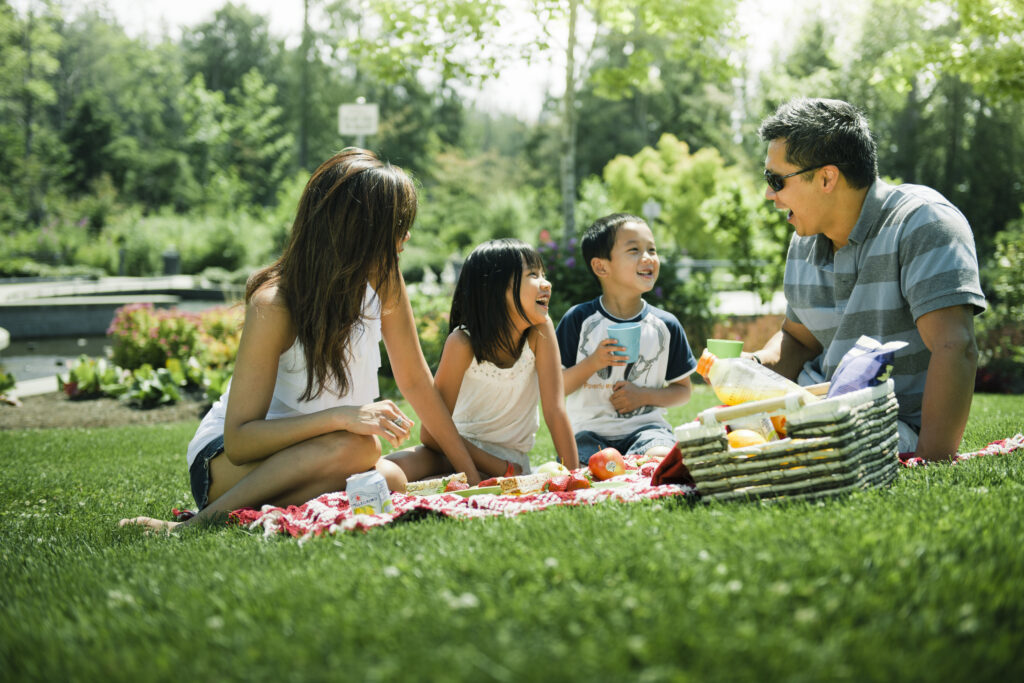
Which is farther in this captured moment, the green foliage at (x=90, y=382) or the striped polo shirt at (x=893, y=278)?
the green foliage at (x=90, y=382)

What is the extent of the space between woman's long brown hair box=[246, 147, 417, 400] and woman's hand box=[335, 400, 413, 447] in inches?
9.0

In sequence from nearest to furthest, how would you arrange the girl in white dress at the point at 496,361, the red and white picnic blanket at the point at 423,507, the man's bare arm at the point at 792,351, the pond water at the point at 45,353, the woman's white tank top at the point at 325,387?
the red and white picnic blanket at the point at 423,507 < the woman's white tank top at the point at 325,387 < the girl in white dress at the point at 496,361 < the man's bare arm at the point at 792,351 < the pond water at the point at 45,353

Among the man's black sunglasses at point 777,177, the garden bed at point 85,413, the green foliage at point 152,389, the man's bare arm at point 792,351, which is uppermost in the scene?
the man's black sunglasses at point 777,177

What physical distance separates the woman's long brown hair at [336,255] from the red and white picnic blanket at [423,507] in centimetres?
52

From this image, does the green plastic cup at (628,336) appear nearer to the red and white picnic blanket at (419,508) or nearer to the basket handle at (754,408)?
the red and white picnic blanket at (419,508)

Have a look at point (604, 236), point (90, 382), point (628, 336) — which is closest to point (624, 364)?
point (628, 336)

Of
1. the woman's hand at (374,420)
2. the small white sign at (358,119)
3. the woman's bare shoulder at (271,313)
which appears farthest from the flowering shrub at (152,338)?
the woman's hand at (374,420)

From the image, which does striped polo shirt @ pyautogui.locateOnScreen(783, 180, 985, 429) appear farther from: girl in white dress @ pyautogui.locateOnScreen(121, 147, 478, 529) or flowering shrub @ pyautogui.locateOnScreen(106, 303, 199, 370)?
flowering shrub @ pyautogui.locateOnScreen(106, 303, 199, 370)

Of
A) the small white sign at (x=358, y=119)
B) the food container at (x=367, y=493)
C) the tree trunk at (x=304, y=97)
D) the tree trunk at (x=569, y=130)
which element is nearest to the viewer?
the food container at (x=367, y=493)

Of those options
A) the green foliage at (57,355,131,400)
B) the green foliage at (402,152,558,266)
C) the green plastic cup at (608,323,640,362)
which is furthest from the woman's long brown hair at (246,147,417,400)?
the green foliage at (402,152,558,266)

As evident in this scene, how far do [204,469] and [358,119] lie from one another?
33.5 feet

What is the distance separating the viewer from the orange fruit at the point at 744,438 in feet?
9.34

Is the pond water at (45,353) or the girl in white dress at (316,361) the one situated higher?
the girl in white dress at (316,361)

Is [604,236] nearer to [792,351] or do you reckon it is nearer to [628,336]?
[628,336]
